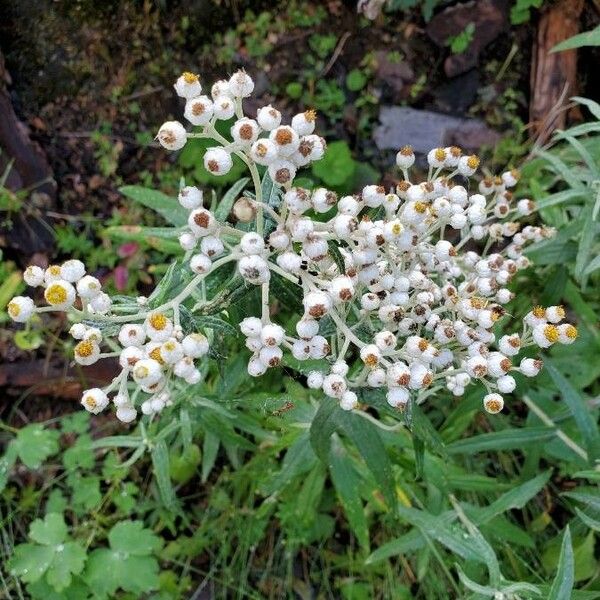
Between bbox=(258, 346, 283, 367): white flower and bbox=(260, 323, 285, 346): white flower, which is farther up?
bbox=(260, 323, 285, 346): white flower

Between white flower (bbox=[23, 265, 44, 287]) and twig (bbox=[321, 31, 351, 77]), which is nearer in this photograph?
white flower (bbox=[23, 265, 44, 287])

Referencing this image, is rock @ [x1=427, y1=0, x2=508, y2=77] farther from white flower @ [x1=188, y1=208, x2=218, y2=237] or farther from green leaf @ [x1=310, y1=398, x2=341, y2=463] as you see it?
white flower @ [x1=188, y1=208, x2=218, y2=237]

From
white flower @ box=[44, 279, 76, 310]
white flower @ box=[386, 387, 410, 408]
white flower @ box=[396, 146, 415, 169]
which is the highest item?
white flower @ box=[396, 146, 415, 169]

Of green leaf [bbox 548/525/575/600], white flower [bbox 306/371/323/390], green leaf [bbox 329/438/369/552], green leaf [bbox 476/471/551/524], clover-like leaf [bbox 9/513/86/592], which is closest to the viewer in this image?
white flower [bbox 306/371/323/390]

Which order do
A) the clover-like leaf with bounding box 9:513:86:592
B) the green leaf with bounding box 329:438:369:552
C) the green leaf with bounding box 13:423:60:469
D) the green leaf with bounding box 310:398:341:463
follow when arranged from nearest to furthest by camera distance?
the green leaf with bounding box 310:398:341:463 < the green leaf with bounding box 329:438:369:552 < the clover-like leaf with bounding box 9:513:86:592 < the green leaf with bounding box 13:423:60:469

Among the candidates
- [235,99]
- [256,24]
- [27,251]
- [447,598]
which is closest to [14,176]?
[27,251]

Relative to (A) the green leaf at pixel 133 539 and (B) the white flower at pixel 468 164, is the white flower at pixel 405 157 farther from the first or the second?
(A) the green leaf at pixel 133 539

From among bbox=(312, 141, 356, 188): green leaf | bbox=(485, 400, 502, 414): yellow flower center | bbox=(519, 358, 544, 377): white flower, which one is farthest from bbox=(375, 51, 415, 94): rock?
bbox=(485, 400, 502, 414): yellow flower center
